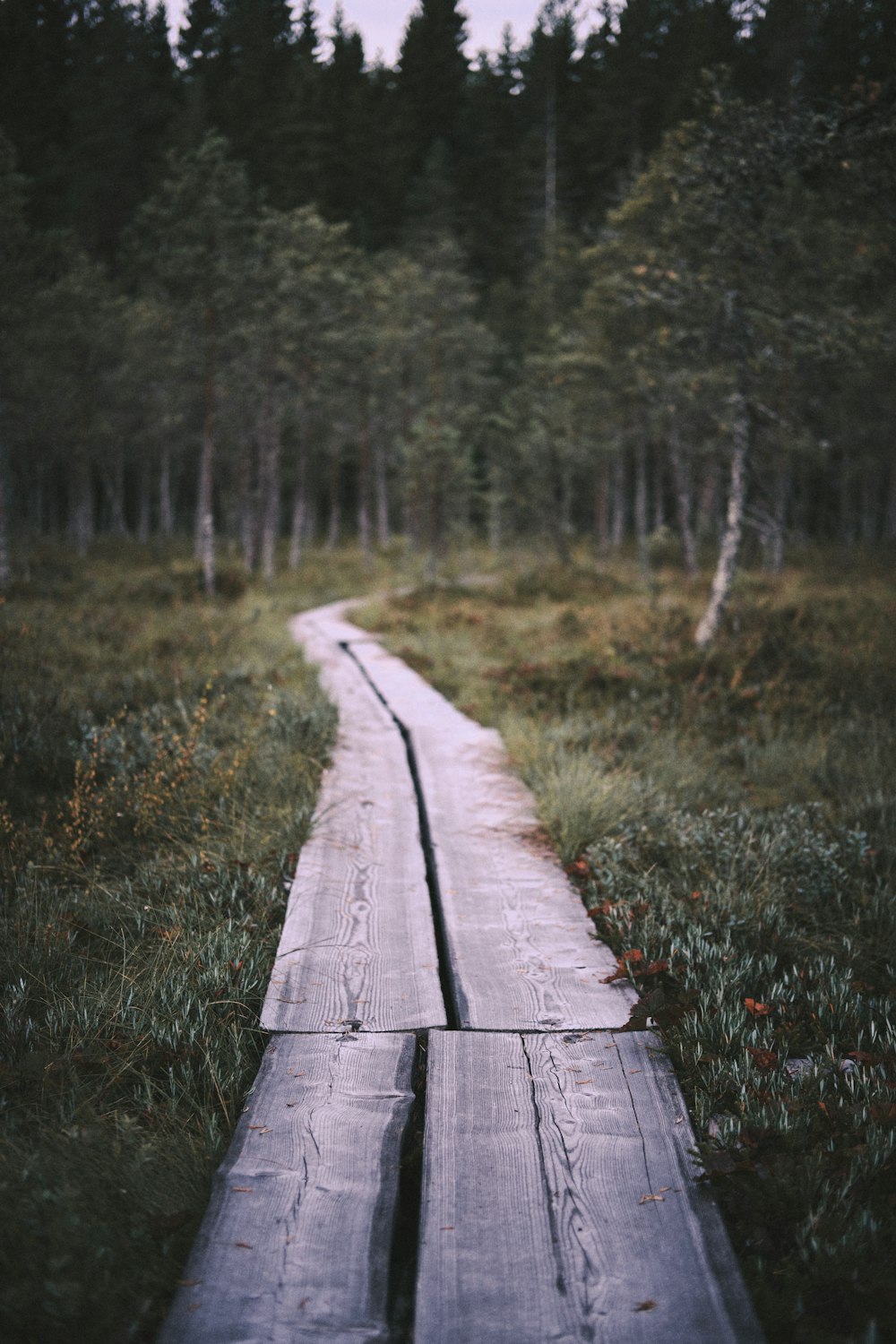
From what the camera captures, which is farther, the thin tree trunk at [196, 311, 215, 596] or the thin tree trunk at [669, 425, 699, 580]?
the thin tree trunk at [669, 425, 699, 580]

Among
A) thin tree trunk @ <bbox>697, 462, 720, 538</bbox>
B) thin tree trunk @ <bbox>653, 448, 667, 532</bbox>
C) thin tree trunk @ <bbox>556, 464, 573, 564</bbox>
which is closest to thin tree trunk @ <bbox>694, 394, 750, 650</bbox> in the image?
thin tree trunk @ <bbox>653, 448, 667, 532</bbox>

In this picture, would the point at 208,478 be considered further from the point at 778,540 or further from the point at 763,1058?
the point at 763,1058

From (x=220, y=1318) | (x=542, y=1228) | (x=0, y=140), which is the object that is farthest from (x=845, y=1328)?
(x=0, y=140)

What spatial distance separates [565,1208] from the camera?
6.58 feet

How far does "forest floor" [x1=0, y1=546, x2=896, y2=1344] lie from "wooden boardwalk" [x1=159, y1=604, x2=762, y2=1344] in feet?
0.60

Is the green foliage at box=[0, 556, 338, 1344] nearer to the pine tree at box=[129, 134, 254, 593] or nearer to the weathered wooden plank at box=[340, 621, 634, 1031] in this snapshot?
the weathered wooden plank at box=[340, 621, 634, 1031]

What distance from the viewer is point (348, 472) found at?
181ft

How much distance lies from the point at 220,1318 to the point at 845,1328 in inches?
61.2

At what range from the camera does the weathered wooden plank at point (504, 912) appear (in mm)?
2992

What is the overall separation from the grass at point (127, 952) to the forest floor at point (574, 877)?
14 millimetres

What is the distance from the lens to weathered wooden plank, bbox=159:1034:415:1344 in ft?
5.43

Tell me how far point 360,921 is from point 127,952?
112cm

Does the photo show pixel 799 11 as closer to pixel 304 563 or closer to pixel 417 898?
pixel 304 563

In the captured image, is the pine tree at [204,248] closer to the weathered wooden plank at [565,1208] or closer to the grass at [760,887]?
the grass at [760,887]
